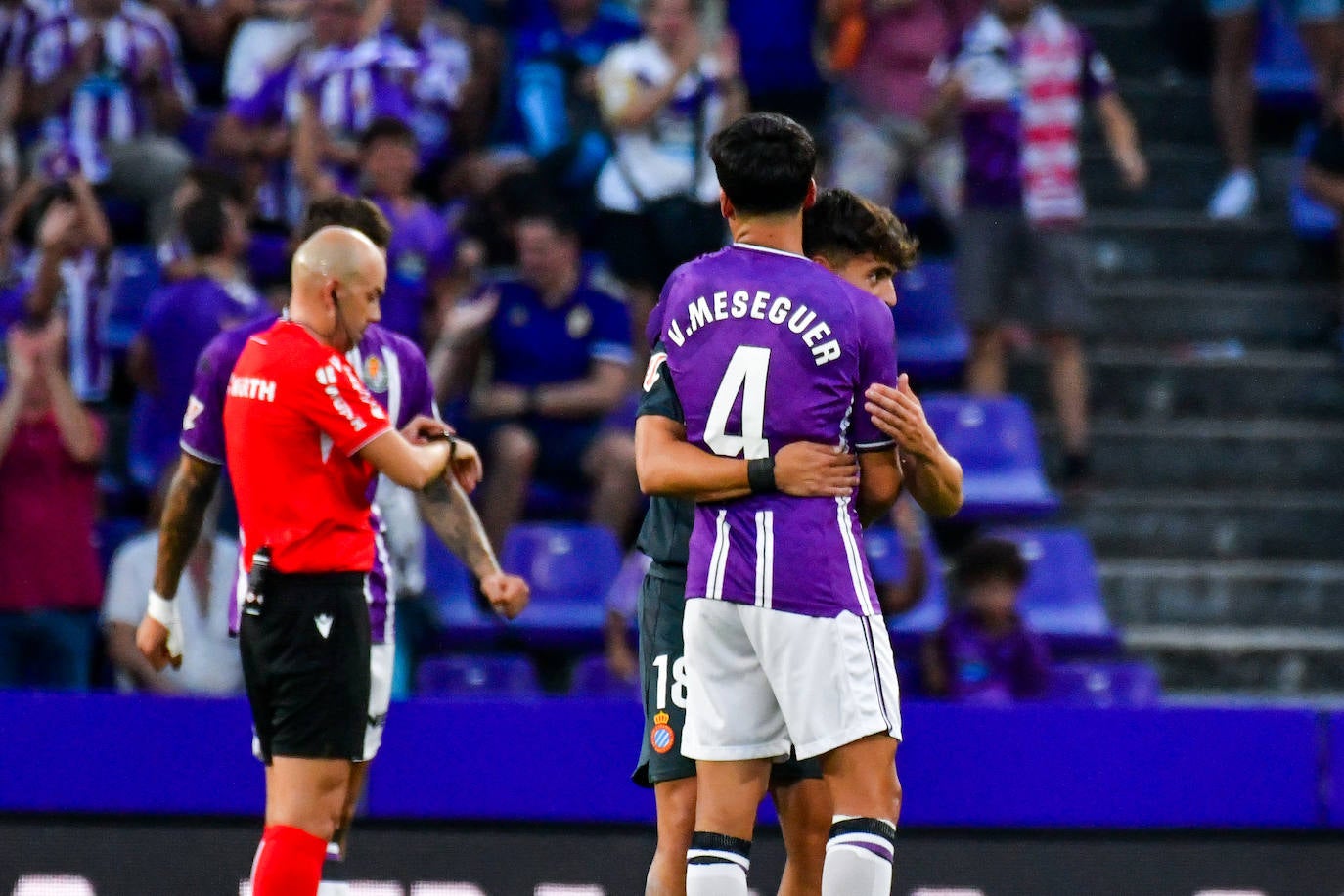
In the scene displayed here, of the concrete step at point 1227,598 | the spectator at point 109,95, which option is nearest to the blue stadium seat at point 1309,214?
the concrete step at point 1227,598

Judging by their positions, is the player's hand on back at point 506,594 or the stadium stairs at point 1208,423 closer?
the player's hand on back at point 506,594

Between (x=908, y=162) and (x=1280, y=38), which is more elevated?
(x=1280, y=38)

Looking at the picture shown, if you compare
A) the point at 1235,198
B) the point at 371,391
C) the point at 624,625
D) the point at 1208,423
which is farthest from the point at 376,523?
the point at 1235,198

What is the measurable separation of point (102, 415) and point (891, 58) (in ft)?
13.6

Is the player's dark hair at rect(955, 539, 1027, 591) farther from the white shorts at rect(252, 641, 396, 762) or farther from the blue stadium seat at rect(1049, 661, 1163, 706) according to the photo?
the white shorts at rect(252, 641, 396, 762)

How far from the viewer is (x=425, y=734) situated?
6.44 m

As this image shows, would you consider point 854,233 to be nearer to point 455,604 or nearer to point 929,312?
point 455,604

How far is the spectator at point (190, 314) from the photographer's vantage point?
7.85m

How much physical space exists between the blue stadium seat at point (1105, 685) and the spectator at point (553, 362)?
6.31 feet

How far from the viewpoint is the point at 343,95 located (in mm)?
9453

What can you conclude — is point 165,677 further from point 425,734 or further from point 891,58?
point 891,58

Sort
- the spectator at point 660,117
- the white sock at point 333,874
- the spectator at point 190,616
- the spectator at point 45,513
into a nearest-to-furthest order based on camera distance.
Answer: the white sock at point 333,874, the spectator at point 190,616, the spectator at point 45,513, the spectator at point 660,117

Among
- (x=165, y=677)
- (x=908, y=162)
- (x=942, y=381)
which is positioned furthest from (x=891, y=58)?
(x=165, y=677)

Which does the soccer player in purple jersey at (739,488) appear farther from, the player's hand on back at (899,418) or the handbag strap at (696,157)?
the handbag strap at (696,157)
